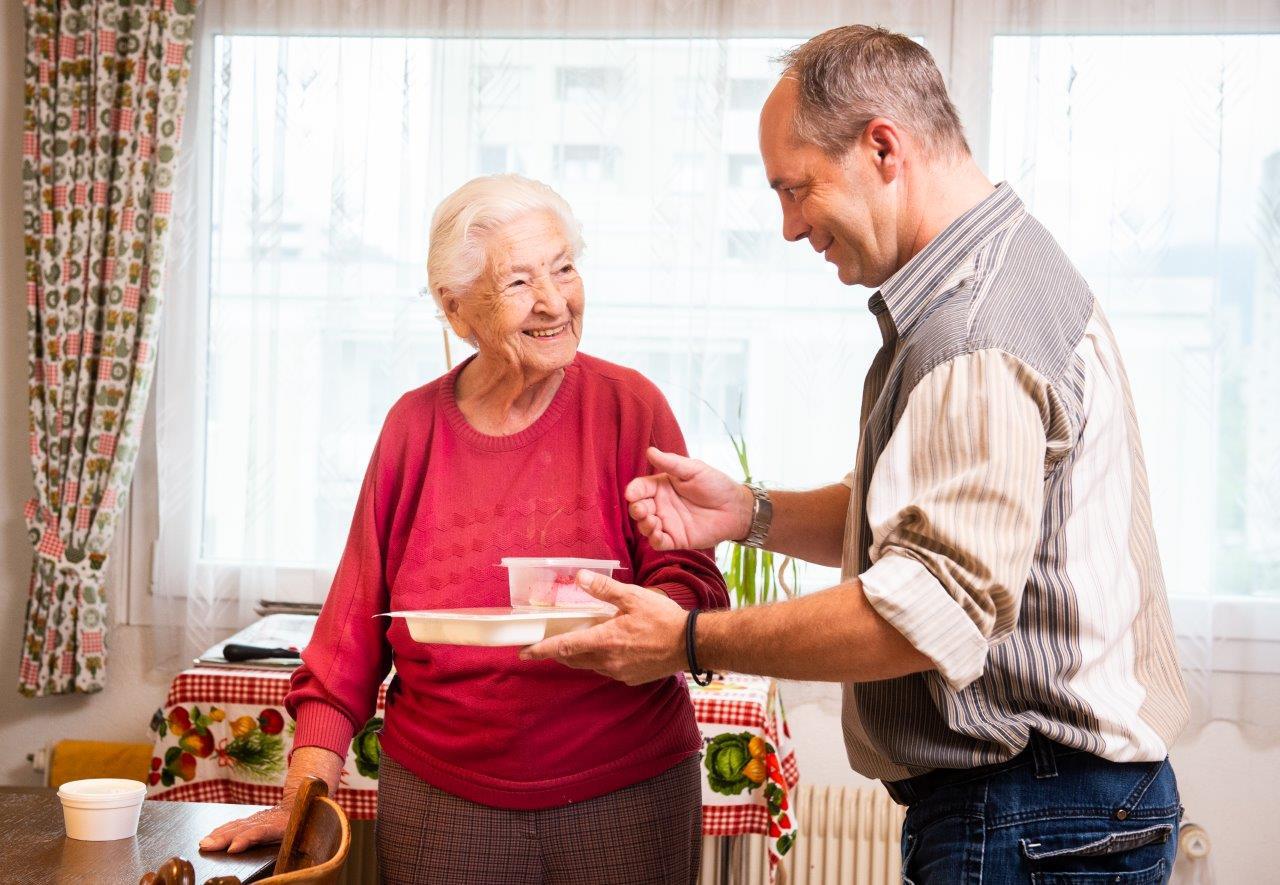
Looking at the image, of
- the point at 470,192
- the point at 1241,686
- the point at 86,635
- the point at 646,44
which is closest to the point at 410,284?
the point at 646,44

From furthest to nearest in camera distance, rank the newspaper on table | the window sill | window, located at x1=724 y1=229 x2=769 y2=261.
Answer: window, located at x1=724 y1=229 x2=769 y2=261 → the window sill → the newspaper on table

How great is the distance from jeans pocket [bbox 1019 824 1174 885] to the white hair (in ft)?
3.13

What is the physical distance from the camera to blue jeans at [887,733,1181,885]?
118cm

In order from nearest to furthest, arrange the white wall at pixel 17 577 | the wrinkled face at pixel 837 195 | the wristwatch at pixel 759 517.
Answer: the wrinkled face at pixel 837 195 → the wristwatch at pixel 759 517 → the white wall at pixel 17 577

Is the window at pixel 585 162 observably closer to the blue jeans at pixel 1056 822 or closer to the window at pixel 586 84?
the window at pixel 586 84

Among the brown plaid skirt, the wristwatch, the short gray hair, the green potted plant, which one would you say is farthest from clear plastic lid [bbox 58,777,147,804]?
the green potted plant

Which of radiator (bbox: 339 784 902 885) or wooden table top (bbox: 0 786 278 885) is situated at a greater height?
wooden table top (bbox: 0 786 278 885)

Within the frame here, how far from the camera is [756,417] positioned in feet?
10.7

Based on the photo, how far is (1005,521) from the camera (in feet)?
3.53

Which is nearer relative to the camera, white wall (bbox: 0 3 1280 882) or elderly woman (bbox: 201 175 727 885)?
elderly woman (bbox: 201 175 727 885)

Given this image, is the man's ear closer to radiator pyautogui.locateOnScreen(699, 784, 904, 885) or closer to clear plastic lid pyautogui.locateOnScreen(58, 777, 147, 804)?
clear plastic lid pyautogui.locateOnScreen(58, 777, 147, 804)

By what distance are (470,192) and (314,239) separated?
1818mm

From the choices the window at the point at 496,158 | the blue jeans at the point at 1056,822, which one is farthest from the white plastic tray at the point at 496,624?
the window at the point at 496,158

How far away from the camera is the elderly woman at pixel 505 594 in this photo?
1.54m
